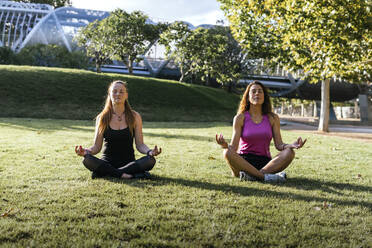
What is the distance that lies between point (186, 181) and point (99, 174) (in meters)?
1.25

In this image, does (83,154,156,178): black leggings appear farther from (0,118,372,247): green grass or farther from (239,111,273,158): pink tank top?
(239,111,273,158): pink tank top

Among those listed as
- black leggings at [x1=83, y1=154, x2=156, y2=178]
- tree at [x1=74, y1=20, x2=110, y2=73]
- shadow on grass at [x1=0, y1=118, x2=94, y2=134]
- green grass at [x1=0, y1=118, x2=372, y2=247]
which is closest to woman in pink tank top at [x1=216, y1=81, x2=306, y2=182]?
green grass at [x1=0, y1=118, x2=372, y2=247]

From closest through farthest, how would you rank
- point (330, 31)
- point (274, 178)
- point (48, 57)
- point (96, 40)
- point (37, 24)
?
point (274, 178), point (330, 31), point (96, 40), point (48, 57), point (37, 24)

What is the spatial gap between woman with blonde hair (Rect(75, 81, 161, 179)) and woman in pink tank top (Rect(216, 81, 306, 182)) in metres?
1.35

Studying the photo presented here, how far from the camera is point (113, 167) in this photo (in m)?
5.11

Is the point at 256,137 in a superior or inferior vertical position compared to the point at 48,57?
inferior

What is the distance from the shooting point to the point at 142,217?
3.38 metres

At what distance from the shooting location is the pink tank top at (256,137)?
5.37 m

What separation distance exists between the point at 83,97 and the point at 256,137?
2021cm

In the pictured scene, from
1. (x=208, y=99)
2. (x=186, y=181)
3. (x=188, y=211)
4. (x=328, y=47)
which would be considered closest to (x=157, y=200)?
(x=188, y=211)

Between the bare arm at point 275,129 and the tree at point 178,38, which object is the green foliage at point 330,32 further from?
the tree at point 178,38

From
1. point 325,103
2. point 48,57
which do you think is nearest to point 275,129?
point 325,103

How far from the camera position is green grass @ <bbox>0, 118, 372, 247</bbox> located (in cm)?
290

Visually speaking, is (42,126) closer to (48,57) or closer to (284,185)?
(284,185)
